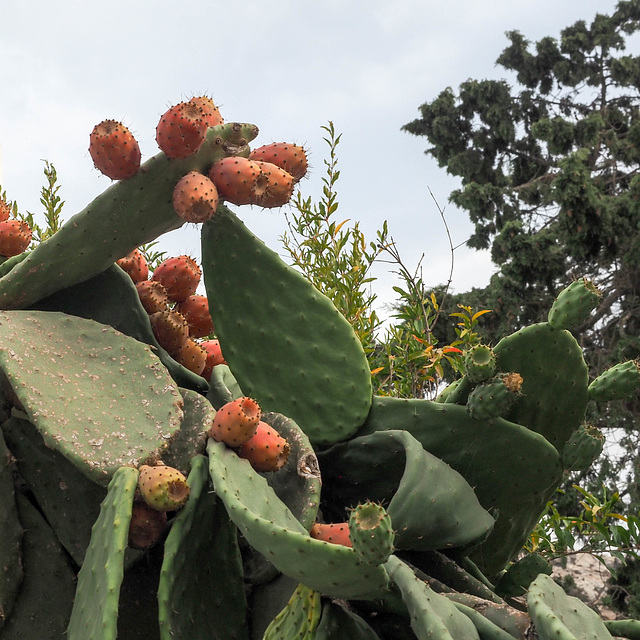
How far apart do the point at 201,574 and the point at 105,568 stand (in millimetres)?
187

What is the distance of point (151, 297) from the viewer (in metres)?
1.61

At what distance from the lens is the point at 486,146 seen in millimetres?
11250

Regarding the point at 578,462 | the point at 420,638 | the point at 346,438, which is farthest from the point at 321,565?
the point at 578,462

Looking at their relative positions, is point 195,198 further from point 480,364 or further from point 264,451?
point 480,364

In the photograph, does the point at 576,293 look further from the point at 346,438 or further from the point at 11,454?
the point at 11,454

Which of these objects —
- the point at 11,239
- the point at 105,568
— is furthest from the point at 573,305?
the point at 11,239

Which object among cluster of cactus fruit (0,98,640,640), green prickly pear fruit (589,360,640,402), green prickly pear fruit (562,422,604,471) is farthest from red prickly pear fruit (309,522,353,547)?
green prickly pear fruit (589,360,640,402)

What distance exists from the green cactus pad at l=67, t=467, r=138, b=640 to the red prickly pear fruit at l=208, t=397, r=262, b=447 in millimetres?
153

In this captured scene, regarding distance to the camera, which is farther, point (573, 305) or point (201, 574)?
point (573, 305)

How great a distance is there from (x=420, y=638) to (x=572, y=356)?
689mm

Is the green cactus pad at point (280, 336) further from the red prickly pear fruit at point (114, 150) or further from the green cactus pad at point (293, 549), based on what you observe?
the green cactus pad at point (293, 549)

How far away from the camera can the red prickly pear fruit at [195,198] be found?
1.33 m

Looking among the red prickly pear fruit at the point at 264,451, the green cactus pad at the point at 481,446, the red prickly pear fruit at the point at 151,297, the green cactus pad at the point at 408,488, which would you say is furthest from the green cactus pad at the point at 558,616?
the red prickly pear fruit at the point at 151,297

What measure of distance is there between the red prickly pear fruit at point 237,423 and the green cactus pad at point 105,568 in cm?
15
